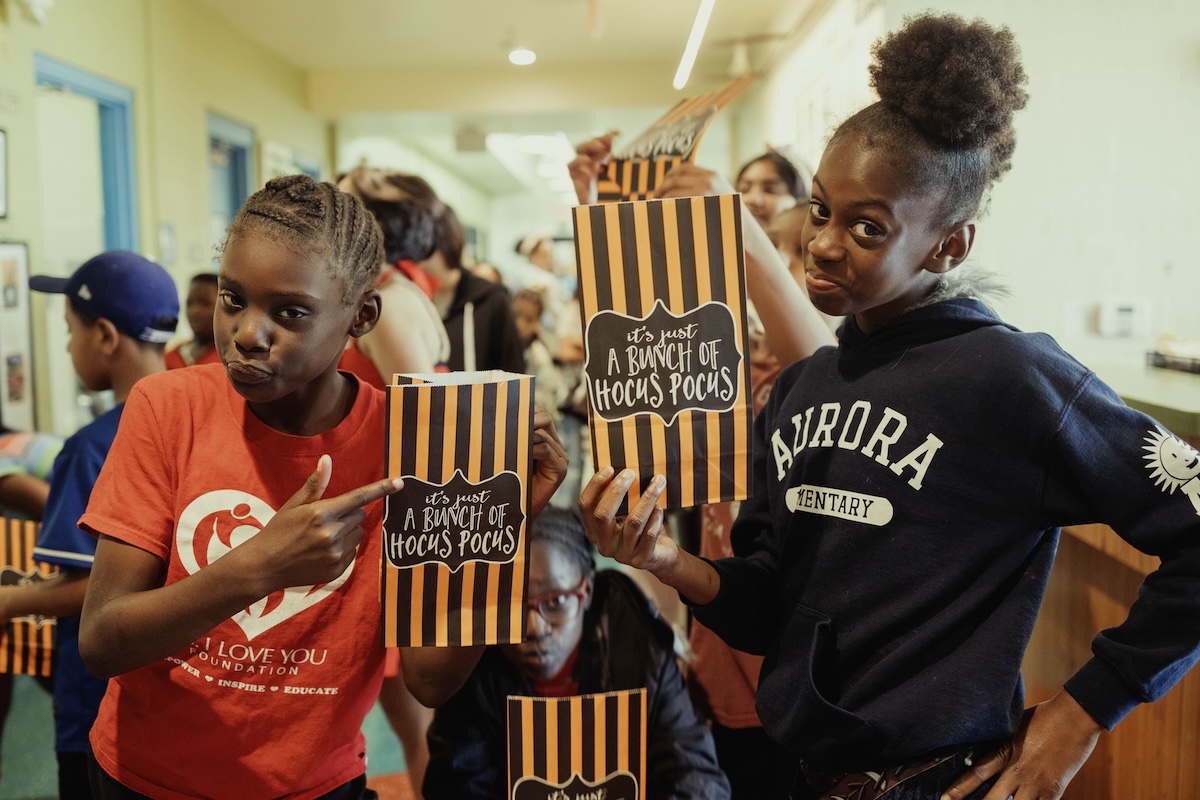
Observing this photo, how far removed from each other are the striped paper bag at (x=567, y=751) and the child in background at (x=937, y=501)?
1.35ft

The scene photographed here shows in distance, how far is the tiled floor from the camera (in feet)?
7.80

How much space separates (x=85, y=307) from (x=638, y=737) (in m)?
1.28

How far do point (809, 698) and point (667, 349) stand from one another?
1.42ft

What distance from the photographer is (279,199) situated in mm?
1073

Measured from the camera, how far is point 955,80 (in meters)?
1.03

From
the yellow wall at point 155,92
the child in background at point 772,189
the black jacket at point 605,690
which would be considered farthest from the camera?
the yellow wall at point 155,92

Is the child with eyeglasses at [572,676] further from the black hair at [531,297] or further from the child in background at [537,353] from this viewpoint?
the black hair at [531,297]

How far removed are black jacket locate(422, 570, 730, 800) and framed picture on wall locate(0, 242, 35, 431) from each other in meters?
3.19

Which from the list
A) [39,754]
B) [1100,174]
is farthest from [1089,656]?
[39,754]

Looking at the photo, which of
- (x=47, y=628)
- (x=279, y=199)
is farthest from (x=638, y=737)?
(x=47, y=628)

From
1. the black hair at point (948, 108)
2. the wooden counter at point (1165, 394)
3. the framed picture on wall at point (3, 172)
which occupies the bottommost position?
the wooden counter at point (1165, 394)

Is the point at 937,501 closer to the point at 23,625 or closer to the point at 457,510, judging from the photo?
the point at 457,510

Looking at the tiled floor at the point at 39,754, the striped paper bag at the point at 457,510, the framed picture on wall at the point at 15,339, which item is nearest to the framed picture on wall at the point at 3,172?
the framed picture on wall at the point at 15,339

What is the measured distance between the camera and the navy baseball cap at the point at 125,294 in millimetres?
1706
